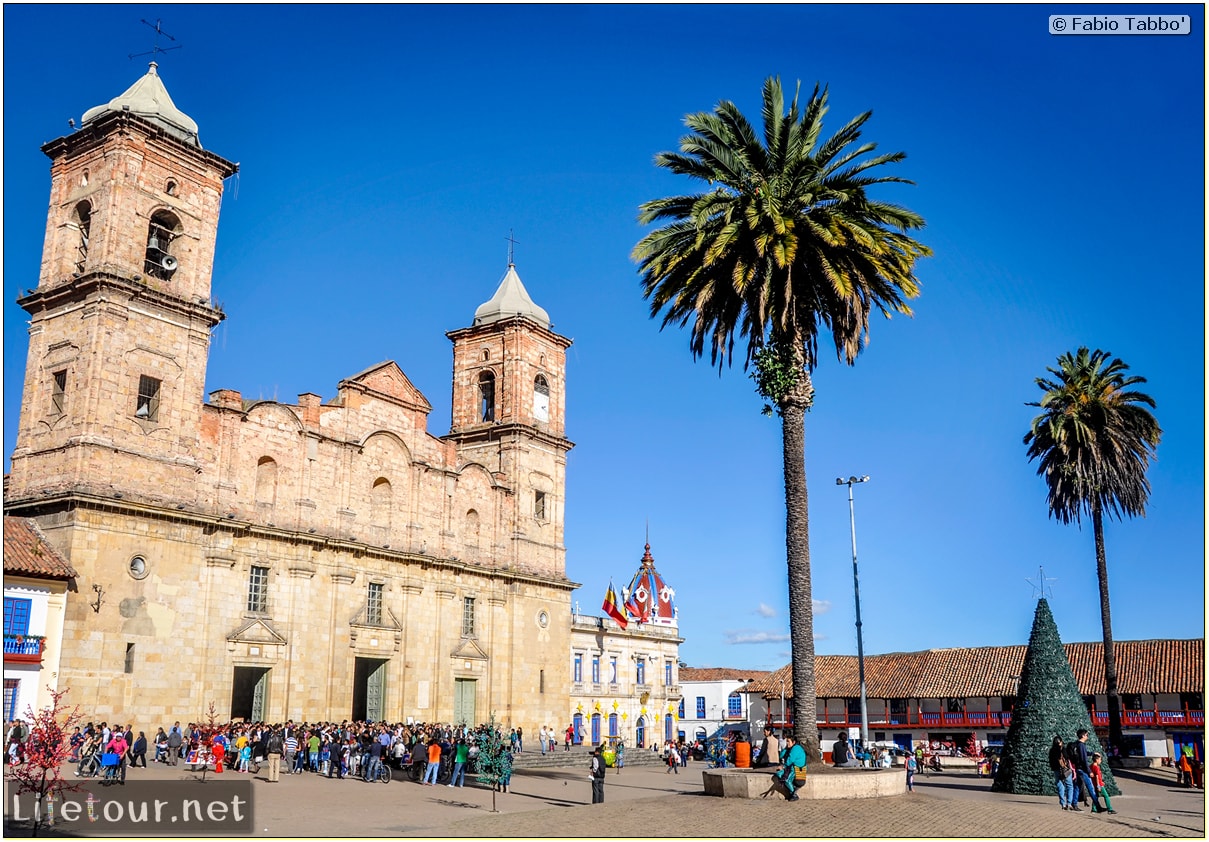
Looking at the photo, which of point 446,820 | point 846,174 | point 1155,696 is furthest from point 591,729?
point 846,174

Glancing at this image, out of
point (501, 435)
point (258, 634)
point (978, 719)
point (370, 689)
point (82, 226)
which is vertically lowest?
point (978, 719)

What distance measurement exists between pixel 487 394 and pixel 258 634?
1988cm

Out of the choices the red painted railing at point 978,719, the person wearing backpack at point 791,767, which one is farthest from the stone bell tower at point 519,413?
the person wearing backpack at point 791,767

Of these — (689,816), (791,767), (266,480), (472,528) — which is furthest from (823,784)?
(472,528)

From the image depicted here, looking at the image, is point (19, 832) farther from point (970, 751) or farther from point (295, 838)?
point (970, 751)

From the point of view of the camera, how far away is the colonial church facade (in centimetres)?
3397

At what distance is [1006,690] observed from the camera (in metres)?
60.2

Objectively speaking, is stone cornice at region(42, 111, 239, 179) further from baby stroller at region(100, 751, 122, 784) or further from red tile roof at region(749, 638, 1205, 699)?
red tile roof at region(749, 638, 1205, 699)

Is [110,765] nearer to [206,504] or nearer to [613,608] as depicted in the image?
[206,504]

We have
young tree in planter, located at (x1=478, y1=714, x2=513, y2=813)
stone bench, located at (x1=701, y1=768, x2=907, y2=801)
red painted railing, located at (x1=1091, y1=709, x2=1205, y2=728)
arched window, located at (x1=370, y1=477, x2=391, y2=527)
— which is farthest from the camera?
red painted railing, located at (x1=1091, y1=709, x2=1205, y2=728)

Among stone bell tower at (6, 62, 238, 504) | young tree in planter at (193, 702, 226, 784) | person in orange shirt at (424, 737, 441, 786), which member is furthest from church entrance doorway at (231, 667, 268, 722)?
person in orange shirt at (424, 737, 441, 786)

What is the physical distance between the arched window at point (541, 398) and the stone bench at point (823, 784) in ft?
109

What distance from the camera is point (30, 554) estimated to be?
103 feet

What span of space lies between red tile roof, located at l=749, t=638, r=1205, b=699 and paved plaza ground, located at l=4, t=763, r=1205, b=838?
31678 millimetres
